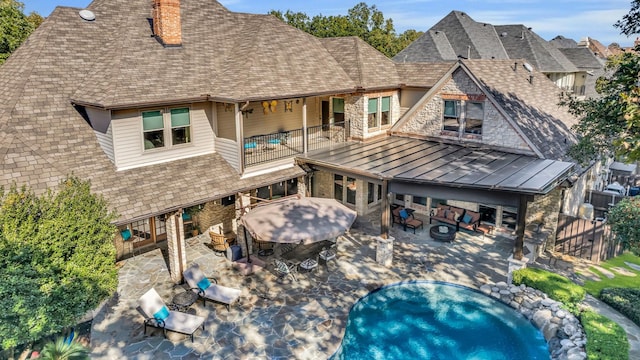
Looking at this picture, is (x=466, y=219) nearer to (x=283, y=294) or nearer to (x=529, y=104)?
(x=529, y=104)

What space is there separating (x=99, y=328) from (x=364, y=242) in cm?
1153

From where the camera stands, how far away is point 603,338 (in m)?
11.8

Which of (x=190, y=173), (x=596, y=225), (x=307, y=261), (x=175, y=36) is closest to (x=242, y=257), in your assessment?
(x=307, y=261)

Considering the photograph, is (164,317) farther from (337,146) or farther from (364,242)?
(337,146)

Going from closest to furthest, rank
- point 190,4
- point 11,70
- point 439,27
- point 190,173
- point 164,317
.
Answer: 1. point 164,317
2. point 190,173
3. point 11,70
4. point 190,4
5. point 439,27

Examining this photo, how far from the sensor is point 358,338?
13.3m

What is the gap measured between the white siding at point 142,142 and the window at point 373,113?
30.1 feet

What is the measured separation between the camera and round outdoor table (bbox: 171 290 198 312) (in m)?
13.9

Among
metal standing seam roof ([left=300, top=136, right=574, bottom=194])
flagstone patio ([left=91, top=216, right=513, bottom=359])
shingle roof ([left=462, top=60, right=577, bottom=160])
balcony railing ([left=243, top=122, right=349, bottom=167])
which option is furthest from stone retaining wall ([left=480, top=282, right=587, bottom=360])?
balcony railing ([left=243, top=122, right=349, bottom=167])

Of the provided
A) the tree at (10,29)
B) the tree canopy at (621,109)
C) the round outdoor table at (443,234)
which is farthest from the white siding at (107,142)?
the tree canopy at (621,109)

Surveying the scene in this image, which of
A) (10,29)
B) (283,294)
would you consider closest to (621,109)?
(283,294)

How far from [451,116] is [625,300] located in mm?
11143

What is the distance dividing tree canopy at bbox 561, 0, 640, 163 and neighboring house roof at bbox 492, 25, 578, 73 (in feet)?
101

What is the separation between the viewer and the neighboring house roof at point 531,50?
144ft
